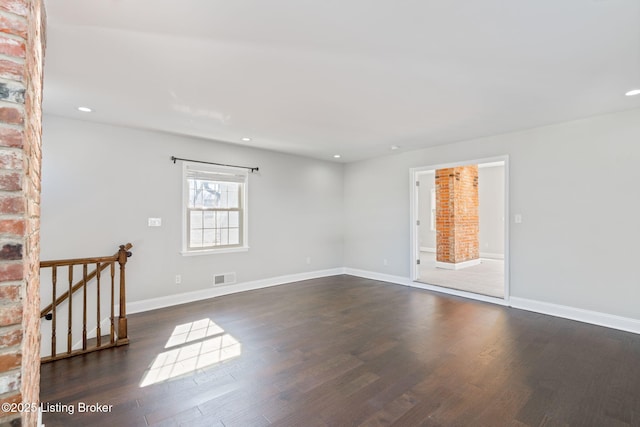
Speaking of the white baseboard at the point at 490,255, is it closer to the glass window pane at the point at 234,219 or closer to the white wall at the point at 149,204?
the white wall at the point at 149,204

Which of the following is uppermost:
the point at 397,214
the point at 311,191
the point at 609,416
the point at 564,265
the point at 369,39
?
the point at 369,39

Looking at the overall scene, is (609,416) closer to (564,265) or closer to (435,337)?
(435,337)

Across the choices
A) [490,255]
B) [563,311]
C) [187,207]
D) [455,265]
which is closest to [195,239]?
[187,207]

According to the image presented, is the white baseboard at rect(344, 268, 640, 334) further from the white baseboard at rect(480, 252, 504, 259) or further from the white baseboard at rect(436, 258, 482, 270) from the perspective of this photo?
the white baseboard at rect(480, 252, 504, 259)

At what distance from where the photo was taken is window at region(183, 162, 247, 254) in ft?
15.3

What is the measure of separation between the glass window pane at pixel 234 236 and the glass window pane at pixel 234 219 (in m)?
0.09

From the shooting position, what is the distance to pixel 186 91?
2.92 meters

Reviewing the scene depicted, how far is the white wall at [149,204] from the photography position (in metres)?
3.64

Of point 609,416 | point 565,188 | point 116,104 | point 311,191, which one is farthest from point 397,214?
point 116,104

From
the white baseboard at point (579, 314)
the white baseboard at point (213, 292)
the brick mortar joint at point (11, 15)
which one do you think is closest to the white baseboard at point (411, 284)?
the white baseboard at point (579, 314)

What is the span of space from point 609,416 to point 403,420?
4.46 feet

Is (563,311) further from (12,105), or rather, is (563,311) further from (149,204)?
(149,204)

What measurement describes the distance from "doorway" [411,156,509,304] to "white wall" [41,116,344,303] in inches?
95.0

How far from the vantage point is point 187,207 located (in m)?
4.63
